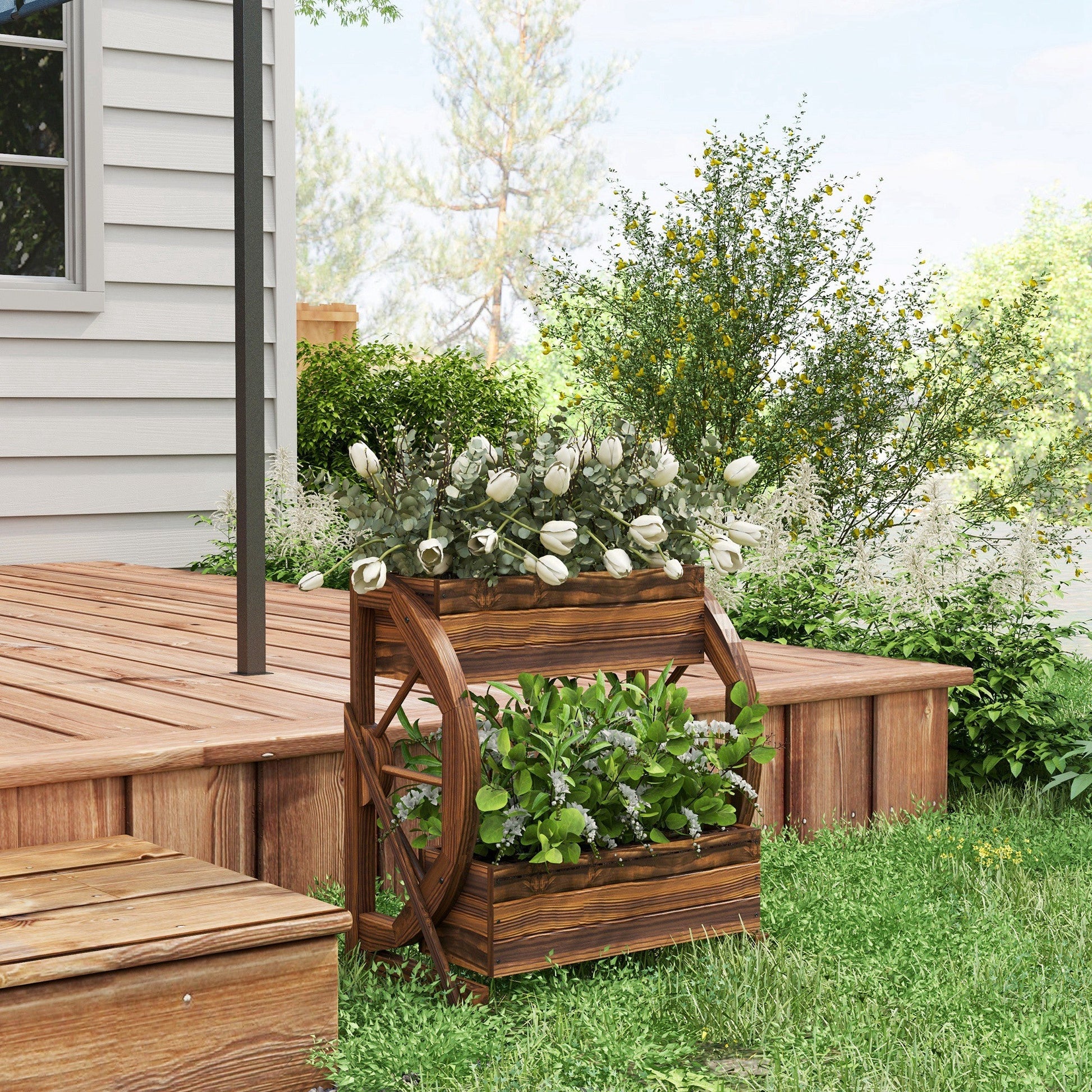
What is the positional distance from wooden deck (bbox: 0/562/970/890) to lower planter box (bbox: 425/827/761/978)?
0.31 metres

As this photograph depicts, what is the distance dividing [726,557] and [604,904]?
522mm

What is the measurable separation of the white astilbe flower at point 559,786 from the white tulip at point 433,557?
0.31 m

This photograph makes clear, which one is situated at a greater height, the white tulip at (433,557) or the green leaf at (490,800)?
the white tulip at (433,557)

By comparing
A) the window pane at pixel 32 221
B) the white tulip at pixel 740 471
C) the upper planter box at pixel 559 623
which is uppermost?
the window pane at pixel 32 221

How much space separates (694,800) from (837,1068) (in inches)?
18.5

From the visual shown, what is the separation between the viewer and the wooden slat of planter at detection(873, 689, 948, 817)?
2939mm

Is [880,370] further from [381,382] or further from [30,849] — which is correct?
[30,849]

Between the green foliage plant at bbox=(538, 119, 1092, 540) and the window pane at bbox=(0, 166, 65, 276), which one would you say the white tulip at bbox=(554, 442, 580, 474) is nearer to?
the window pane at bbox=(0, 166, 65, 276)

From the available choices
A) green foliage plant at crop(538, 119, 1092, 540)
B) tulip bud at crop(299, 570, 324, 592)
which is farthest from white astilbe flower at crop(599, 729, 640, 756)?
green foliage plant at crop(538, 119, 1092, 540)

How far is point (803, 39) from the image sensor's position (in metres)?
28.4

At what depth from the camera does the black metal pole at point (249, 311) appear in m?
2.63

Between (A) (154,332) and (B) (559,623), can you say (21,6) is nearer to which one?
(A) (154,332)

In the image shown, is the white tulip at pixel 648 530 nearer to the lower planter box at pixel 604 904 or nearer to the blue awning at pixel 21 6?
the lower planter box at pixel 604 904

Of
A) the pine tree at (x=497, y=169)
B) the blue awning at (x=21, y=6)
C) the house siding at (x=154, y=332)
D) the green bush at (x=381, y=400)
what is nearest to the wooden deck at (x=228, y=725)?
the house siding at (x=154, y=332)
